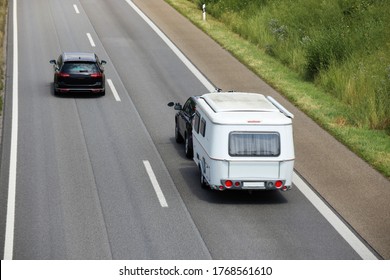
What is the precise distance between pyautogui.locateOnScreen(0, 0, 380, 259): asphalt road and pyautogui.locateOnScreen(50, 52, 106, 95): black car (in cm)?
43

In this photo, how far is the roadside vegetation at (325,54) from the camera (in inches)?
1009

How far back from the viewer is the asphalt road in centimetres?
1616

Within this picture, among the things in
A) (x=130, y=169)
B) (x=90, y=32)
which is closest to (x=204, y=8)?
(x=90, y=32)

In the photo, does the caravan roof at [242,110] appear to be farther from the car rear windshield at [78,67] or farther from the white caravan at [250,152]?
the car rear windshield at [78,67]

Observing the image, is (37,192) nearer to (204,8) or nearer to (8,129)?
(8,129)

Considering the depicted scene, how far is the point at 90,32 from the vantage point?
41.7 metres

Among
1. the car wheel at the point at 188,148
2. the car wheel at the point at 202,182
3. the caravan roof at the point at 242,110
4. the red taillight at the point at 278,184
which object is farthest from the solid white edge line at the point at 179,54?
the red taillight at the point at 278,184

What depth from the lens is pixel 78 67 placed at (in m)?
29.5

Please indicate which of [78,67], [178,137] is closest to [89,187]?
[178,137]

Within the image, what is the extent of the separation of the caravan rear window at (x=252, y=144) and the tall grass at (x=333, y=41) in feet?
25.8

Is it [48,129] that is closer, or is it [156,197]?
[156,197]

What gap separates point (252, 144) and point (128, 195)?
3.07 meters

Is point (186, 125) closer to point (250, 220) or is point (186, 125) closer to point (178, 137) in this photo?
point (178, 137)

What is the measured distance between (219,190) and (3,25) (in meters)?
25.2
